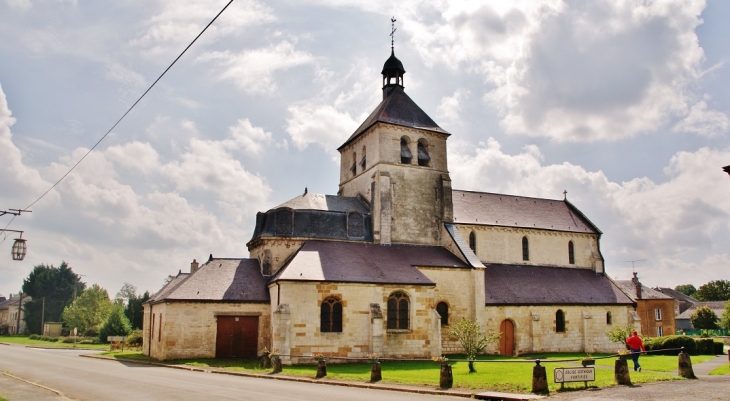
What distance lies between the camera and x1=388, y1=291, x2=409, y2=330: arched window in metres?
32.8

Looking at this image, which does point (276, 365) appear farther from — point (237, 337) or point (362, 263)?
point (362, 263)

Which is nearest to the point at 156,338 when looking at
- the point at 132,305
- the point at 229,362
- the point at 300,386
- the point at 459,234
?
the point at 229,362

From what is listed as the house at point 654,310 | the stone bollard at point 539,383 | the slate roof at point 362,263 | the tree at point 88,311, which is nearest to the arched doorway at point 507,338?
the slate roof at point 362,263

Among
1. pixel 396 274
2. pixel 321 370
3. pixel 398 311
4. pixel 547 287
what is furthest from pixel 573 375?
pixel 547 287

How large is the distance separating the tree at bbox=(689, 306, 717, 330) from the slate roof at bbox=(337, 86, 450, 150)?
→ 213 ft

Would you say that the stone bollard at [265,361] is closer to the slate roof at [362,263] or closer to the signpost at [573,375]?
the slate roof at [362,263]

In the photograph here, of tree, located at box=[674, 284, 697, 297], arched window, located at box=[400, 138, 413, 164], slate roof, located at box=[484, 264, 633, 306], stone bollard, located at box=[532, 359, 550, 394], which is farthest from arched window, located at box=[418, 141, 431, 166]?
tree, located at box=[674, 284, 697, 297]

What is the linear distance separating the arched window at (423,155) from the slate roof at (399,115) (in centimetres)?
118

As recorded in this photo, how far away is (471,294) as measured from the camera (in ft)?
118

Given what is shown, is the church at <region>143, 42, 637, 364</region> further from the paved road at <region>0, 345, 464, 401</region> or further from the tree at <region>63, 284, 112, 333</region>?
the tree at <region>63, 284, 112, 333</region>

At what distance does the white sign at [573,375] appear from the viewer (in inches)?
706

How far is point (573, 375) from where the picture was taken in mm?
18078

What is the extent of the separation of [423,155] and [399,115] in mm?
3176

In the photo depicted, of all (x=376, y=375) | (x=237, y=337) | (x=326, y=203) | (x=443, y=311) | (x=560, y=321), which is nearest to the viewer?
(x=376, y=375)
